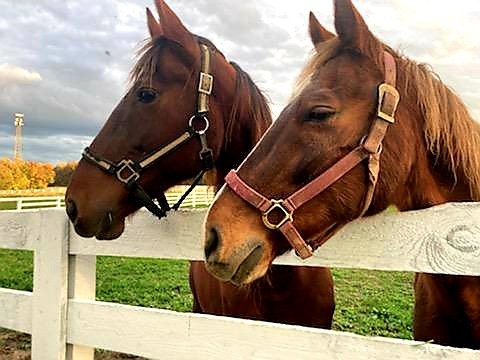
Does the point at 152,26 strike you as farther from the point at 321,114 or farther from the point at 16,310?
the point at 16,310

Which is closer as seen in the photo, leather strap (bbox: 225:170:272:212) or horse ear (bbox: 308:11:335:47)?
leather strap (bbox: 225:170:272:212)

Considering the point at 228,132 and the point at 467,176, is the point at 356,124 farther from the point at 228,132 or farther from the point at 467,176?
the point at 228,132

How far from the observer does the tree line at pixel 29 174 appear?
167 ft

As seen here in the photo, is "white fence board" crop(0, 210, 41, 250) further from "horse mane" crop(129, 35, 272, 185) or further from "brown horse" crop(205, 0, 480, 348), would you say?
"brown horse" crop(205, 0, 480, 348)

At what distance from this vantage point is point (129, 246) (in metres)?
2.63

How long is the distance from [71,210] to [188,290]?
5208 mm

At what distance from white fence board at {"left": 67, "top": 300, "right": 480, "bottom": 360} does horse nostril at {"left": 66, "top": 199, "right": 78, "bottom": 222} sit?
46cm

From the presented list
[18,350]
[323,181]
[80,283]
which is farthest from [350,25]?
[18,350]

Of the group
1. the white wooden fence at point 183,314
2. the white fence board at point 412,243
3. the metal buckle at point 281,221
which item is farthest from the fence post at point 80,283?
the metal buckle at point 281,221

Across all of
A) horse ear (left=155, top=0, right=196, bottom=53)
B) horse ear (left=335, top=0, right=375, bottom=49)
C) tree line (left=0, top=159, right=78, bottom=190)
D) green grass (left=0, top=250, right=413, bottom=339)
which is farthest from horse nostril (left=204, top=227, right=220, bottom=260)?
tree line (left=0, top=159, right=78, bottom=190)

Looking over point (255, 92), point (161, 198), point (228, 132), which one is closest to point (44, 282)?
point (161, 198)

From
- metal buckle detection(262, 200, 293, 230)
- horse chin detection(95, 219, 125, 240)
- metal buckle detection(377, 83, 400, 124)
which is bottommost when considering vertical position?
horse chin detection(95, 219, 125, 240)

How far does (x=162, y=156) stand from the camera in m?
2.69

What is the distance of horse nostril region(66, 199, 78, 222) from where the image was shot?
100 inches
